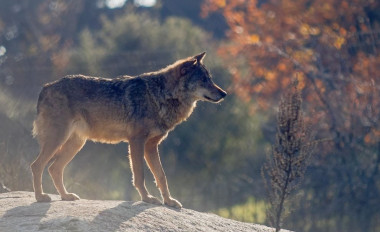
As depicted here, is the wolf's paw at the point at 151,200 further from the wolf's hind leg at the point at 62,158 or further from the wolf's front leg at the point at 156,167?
the wolf's hind leg at the point at 62,158

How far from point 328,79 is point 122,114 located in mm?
10525

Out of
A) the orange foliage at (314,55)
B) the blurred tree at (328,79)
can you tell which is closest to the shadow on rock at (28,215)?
the blurred tree at (328,79)

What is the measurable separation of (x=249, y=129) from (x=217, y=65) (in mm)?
1911

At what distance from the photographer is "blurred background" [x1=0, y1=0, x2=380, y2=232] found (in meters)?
16.7

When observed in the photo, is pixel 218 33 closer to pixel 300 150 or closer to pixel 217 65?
pixel 217 65

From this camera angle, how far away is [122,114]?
896 centimetres

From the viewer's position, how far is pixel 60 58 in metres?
19.7

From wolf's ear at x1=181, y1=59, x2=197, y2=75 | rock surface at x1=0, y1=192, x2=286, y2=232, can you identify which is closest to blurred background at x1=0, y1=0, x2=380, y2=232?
wolf's ear at x1=181, y1=59, x2=197, y2=75

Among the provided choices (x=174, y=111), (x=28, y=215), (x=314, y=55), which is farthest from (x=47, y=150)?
(x=314, y=55)

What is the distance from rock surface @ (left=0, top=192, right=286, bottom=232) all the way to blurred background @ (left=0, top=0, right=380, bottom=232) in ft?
21.3

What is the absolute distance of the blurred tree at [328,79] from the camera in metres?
17.0

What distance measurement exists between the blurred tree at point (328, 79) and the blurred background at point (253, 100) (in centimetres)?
3

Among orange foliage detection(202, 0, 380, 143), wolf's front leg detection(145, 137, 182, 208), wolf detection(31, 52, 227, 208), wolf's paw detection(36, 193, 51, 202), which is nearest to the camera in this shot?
wolf's paw detection(36, 193, 51, 202)

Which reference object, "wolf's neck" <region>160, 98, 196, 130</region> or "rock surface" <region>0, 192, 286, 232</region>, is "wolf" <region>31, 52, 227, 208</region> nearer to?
"wolf's neck" <region>160, 98, 196, 130</region>
